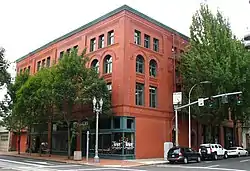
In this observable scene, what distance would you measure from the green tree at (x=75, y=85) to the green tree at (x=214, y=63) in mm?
10534

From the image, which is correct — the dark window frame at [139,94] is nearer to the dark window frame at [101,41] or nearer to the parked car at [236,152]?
the dark window frame at [101,41]

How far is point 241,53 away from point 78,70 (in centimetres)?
1759

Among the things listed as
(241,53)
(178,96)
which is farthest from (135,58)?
(241,53)

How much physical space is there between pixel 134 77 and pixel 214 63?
8.70 meters

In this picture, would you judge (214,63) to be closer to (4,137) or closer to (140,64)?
(140,64)

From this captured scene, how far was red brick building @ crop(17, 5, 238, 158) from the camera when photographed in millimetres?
32625

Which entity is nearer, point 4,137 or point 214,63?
point 214,63

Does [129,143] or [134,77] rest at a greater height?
[134,77]

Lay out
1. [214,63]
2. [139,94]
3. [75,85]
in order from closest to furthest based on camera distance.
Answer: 1. [75,85]
2. [214,63]
3. [139,94]

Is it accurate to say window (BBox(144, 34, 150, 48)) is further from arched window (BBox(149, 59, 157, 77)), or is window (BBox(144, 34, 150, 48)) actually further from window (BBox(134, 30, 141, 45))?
arched window (BBox(149, 59, 157, 77))

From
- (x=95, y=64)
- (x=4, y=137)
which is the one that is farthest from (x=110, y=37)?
(x=4, y=137)

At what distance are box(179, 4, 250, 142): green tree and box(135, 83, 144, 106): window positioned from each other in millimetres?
6043

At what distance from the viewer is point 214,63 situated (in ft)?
112

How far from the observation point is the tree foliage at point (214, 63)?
33.6 m
